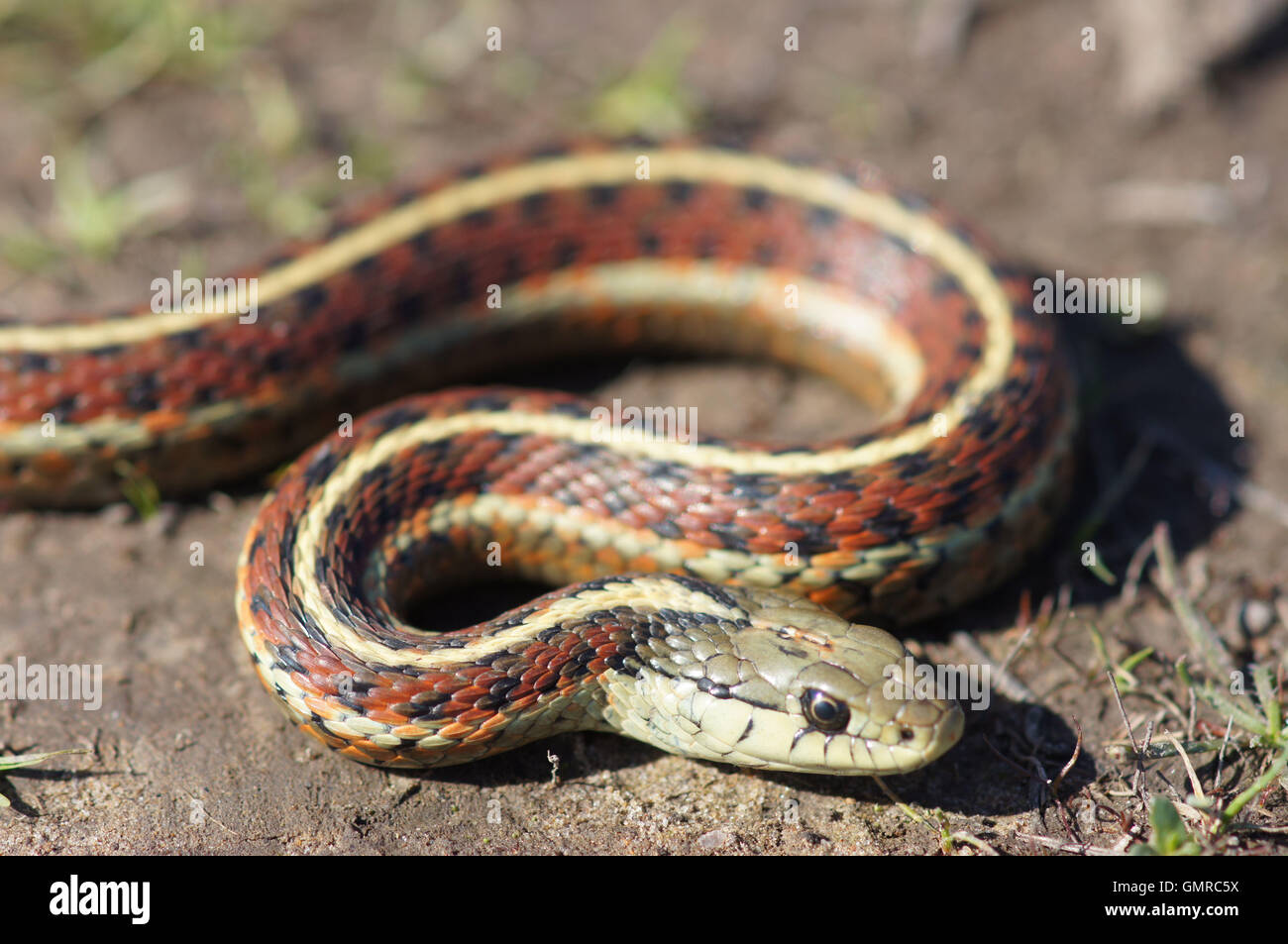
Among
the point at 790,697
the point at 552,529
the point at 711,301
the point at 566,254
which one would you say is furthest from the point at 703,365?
the point at 790,697

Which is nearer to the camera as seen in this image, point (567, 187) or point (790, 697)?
point (790, 697)

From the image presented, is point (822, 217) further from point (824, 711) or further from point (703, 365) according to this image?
point (824, 711)

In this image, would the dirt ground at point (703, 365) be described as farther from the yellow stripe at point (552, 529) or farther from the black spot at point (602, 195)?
the black spot at point (602, 195)

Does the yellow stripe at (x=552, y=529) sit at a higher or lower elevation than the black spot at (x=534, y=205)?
lower

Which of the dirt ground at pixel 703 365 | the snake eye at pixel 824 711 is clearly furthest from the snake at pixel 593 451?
the dirt ground at pixel 703 365

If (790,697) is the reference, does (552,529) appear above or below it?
above

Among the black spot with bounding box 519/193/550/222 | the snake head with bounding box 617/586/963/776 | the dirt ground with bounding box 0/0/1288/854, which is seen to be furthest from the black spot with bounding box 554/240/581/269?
the snake head with bounding box 617/586/963/776

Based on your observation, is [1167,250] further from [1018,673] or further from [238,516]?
[238,516]
